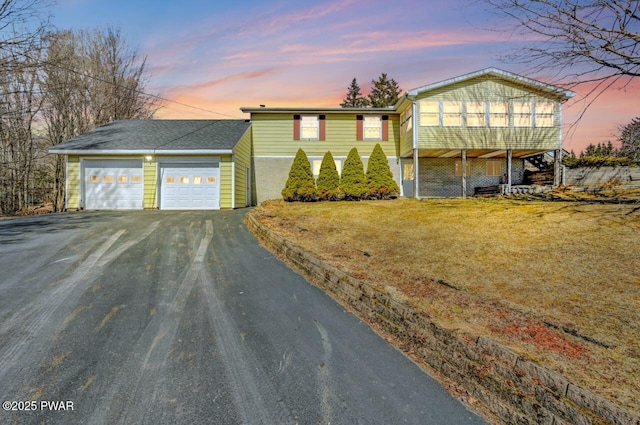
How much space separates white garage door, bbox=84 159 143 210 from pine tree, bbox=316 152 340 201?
8.35 meters

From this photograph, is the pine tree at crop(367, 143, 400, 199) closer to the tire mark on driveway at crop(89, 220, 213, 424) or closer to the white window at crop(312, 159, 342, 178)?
the white window at crop(312, 159, 342, 178)

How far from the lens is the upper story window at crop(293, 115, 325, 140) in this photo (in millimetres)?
17500

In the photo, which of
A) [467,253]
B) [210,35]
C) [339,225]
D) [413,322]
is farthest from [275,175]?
[413,322]

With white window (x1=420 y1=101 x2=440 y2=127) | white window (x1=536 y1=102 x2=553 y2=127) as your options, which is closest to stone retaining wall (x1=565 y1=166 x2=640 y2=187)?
white window (x1=536 y1=102 x2=553 y2=127)

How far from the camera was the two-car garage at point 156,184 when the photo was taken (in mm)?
14531

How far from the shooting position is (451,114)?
1581 centimetres

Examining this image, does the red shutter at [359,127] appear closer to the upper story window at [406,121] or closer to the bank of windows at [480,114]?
the upper story window at [406,121]

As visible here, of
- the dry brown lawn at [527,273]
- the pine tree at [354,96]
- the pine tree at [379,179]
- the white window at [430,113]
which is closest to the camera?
the dry brown lawn at [527,273]

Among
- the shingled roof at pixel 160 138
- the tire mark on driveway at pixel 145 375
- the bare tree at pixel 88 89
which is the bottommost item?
the tire mark on driveway at pixel 145 375

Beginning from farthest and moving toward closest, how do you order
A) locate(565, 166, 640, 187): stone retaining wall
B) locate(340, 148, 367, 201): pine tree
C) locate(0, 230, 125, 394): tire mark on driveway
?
locate(565, 166, 640, 187): stone retaining wall < locate(340, 148, 367, 201): pine tree < locate(0, 230, 125, 394): tire mark on driveway

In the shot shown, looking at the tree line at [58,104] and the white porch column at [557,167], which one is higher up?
the tree line at [58,104]

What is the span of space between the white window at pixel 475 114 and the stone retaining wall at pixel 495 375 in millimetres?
14631

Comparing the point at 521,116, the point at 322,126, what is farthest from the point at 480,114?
the point at 322,126

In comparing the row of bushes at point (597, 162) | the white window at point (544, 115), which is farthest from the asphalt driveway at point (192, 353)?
the row of bushes at point (597, 162)
